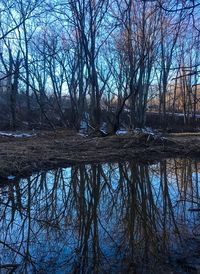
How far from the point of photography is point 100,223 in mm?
4867

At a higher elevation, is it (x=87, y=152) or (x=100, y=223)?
(x=87, y=152)

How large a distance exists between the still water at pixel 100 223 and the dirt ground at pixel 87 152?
530 mm

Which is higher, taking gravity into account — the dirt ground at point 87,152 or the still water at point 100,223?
the dirt ground at point 87,152

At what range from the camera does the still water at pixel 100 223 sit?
357 centimetres

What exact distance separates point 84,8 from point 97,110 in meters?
5.14

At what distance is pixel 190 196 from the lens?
629 cm

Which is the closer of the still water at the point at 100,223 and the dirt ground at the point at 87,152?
the still water at the point at 100,223

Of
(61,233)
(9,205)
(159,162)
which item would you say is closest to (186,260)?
(61,233)

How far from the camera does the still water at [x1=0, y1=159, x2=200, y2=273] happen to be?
3568 mm

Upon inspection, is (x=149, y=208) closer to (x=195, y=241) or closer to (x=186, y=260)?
(x=195, y=241)

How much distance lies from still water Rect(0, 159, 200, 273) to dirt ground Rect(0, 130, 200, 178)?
0.53 meters

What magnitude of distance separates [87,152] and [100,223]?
6238 millimetres

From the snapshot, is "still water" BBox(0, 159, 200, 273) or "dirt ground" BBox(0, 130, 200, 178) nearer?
"still water" BBox(0, 159, 200, 273)

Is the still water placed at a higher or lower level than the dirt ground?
lower
